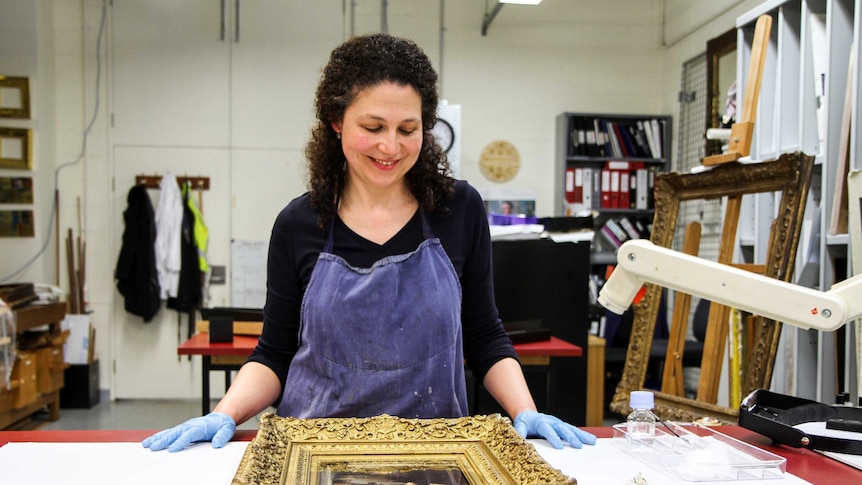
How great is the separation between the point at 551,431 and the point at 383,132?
73 centimetres

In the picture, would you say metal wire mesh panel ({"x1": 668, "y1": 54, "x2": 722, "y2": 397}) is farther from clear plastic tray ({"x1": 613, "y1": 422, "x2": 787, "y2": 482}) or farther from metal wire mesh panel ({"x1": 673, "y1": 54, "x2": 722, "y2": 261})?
clear plastic tray ({"x1": 613, "y1": 422, "x2": 787, "y2": 482})

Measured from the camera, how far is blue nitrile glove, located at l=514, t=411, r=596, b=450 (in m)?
1.36

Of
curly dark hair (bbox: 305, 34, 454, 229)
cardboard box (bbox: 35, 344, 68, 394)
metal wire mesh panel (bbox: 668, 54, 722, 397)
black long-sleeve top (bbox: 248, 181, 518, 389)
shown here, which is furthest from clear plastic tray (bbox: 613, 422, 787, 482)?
cardboard box (bbox: 35, 344, 68, 394)

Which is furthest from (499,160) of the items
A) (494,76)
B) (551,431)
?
(551,431)

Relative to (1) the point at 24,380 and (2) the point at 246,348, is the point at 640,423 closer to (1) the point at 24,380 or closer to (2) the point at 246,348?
(2) the point at 246,348

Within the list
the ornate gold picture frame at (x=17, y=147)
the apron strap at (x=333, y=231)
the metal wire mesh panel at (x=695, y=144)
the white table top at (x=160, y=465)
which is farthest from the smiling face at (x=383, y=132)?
the ornate gold picture frame at (x=17, y=147)

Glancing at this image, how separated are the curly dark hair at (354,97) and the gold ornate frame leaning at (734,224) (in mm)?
1127

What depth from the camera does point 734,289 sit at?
1282 millimetres

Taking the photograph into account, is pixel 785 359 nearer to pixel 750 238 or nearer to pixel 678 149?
pixel 750 238

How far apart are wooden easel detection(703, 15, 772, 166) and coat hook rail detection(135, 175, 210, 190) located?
4.60 m

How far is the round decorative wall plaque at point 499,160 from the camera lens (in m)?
6.22

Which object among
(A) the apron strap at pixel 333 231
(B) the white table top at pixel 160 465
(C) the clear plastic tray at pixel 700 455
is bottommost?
(B) the white table top at pixel 160 465

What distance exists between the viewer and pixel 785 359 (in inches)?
106

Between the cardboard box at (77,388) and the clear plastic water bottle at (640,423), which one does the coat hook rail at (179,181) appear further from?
the clear plastic water bottle at (640,423)
